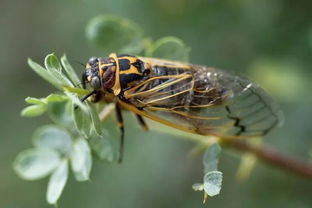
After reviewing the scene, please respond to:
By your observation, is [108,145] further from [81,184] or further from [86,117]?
[81,184]

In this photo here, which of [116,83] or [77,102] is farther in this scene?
[116,83]

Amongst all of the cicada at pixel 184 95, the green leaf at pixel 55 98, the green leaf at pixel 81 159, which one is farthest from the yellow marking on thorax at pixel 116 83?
the green leaf at pixel 55 98

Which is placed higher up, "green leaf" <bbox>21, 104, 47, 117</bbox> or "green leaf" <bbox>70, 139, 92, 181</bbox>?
"green leaf" <bbox>21, 104, 47, 117</bbox>

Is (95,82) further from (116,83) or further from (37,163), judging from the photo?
(37,163)

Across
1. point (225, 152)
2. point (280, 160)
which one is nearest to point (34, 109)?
point (280, 160)

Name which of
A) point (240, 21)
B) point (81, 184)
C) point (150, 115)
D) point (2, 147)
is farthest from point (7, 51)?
point (150, 115)

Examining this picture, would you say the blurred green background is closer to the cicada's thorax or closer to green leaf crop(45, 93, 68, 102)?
the cicada's thorax

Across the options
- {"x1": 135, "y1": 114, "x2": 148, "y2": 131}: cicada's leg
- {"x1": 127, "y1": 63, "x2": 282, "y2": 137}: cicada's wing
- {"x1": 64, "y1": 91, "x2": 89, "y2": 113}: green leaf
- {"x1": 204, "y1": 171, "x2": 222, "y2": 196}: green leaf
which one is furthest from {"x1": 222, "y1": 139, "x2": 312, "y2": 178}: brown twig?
{"x1": 64, "y1": 91, "x2": 89, "y2": 113}: green leaf
